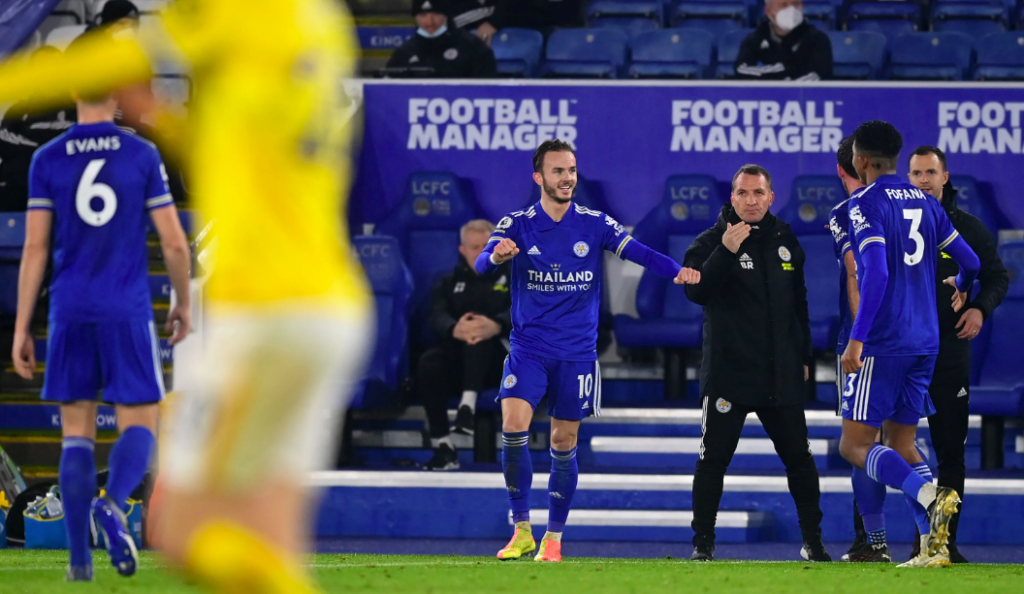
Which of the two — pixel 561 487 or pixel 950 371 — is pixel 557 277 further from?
pixel 950 371

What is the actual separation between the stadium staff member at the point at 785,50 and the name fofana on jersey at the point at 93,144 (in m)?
6.14

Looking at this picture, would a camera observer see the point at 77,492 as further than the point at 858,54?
No

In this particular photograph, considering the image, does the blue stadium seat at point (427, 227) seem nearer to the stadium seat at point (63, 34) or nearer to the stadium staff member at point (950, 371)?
the stadium seat at point (63, 34)

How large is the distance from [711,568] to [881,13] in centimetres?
740

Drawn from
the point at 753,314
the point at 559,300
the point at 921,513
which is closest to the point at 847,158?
the point at 753,314

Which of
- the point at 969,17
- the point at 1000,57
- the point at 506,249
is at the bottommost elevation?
the point at 506,249

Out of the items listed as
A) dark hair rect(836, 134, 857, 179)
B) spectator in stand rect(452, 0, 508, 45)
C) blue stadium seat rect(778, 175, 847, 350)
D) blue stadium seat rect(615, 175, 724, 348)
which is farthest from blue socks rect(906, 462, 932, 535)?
spectator in stand rect(452, 0, 508, 45)

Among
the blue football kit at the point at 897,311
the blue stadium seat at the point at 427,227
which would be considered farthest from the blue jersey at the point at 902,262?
the blue stadium seat at the point at 427,227

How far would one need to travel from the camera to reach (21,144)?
Answer: 9.86 metres

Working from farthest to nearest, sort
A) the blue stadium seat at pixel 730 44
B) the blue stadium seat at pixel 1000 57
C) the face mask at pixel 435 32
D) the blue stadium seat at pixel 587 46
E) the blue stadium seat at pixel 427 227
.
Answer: the blue stadium seat at pixel 730 44, the blue stadium seat at pixel 587 46, the face mask at pixel 435 32, the blue stadium seat at pixel 1000 57, the blue stadium seat at pixel 427 227

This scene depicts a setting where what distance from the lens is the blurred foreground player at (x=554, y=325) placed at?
6270 millimetres

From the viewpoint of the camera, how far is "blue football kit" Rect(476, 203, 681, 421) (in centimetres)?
627

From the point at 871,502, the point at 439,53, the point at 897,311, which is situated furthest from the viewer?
the point at 439,53

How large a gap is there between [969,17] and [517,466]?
23.5 feet
